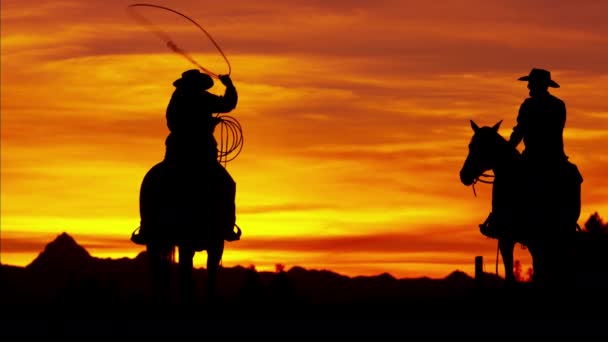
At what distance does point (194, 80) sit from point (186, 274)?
3369 millimetres

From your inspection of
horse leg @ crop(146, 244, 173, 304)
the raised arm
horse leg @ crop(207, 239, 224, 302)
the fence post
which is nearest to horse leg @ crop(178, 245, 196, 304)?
horse leg @ crop(207, 239, 224, 302)

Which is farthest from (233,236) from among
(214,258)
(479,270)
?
(479,270)

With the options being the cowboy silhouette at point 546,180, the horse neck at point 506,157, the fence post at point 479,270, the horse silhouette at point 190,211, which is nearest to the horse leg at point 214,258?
the horse silhouette at point 190,211

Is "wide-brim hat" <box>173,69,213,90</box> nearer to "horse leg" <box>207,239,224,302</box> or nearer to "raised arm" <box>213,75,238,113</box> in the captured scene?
"raised arm" <box>213,75,238,113</box>

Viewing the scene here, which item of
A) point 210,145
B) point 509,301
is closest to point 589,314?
point 509,301

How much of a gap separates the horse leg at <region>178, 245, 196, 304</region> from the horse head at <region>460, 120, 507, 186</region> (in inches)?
205

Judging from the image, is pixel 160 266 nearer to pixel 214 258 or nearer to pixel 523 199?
pixel 214 258

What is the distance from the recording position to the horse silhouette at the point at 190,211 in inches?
1177

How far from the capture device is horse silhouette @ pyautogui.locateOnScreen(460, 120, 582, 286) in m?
31.4

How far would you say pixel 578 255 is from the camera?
33.3 m

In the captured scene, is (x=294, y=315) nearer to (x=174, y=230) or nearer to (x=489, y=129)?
(x=174, y=230)

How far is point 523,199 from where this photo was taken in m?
31.5

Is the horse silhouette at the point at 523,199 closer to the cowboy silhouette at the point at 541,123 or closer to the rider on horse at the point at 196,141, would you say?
the cowboy silhouette at the point at 541,123

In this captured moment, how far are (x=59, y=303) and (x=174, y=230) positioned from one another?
265 cm
